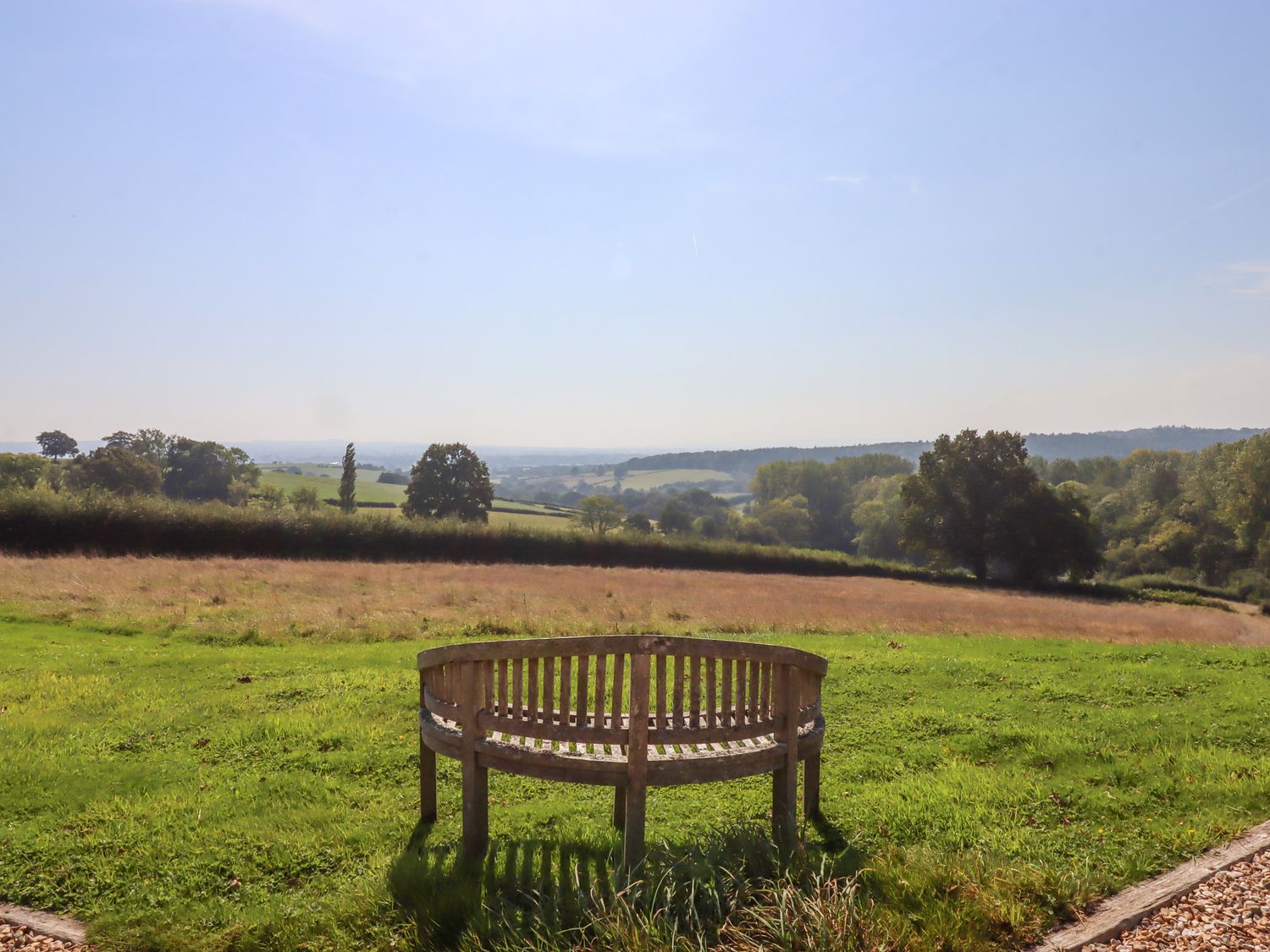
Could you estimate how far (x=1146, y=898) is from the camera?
208 inches

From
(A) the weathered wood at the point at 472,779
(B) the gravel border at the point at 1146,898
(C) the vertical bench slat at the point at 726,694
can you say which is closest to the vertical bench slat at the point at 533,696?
(A) the weathered wood at the point at 472,779

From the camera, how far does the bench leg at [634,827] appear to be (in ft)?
17.9

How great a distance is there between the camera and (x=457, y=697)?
6016 mm

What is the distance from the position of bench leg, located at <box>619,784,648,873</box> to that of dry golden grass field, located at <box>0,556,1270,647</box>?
12.6 m

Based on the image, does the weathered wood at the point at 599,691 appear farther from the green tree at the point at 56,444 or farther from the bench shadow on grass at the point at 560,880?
the green tree at the point at 56,444

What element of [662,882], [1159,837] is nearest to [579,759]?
[662,882]

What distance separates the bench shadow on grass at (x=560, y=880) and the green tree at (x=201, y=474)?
97.2 meters

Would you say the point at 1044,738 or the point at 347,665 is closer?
the point at 1044,738

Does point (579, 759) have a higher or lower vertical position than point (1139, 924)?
higher

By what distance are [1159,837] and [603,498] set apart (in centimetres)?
10439

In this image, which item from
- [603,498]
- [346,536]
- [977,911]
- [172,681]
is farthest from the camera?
[603,498]

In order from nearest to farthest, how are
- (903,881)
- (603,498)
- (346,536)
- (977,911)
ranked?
(977,911), (903,881), (346,536), (603,498)

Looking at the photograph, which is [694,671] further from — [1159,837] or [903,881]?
[1159,837]

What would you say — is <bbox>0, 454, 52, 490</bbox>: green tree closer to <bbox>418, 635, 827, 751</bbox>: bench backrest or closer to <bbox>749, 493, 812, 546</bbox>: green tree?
<bbox>749, 493, 812, 546</bbox>: green tree
